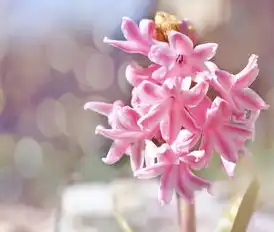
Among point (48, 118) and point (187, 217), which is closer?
point (187, 217)

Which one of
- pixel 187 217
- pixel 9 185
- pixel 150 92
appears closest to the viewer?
pixel 150 92

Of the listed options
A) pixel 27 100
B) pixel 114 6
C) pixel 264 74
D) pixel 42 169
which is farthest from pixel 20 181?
pixel 264 74

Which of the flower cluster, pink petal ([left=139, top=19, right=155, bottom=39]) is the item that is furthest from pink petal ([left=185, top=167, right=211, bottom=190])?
pink petal ([left=139, top=19, right=155, bottom=39])

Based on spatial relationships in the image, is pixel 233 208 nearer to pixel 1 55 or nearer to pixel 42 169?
pixel 42 169

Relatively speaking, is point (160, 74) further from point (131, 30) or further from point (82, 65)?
point (82, 65)

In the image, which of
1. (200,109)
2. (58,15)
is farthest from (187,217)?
(58,15)

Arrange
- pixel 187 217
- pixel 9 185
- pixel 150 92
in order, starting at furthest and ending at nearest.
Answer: pixel 9 185 < pixel 187 217 < pixel 150 92

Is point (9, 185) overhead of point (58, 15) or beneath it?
beneath

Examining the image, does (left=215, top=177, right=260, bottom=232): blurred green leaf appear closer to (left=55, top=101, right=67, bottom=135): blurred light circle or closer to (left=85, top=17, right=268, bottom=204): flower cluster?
(left=85, top=17, right=268, bottom=204): flower cluster
